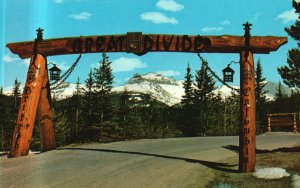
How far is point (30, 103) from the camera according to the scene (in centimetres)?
1231

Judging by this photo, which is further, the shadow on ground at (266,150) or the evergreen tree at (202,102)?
the evergreen tree at (202,102)

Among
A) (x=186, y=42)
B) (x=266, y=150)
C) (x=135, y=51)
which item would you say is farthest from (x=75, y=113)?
(x=186, y=42)

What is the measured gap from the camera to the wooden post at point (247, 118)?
1091 cm

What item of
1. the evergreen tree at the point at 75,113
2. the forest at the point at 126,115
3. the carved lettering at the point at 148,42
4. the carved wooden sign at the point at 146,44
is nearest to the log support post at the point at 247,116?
the carved wooden sign at the point at 146,44

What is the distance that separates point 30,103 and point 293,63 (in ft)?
72.7

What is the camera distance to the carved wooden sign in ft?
37.6

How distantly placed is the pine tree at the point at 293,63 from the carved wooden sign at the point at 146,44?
1560 cm

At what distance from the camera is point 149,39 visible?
1216 cm

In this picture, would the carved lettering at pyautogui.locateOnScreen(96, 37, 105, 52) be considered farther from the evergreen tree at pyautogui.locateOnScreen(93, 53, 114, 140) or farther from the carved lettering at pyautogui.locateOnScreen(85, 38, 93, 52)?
the evergreen tree at pyautogui.locateOnScreen(93, 53, 114, 140)

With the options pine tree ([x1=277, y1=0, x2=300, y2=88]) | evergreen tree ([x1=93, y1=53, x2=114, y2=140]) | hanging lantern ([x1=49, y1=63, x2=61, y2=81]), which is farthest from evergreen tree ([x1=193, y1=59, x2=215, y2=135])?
hanging lantern ([x1=49, y1=63, x2=61, y2=81])

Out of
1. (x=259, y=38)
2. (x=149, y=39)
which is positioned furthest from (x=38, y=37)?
(x=259, y=38)

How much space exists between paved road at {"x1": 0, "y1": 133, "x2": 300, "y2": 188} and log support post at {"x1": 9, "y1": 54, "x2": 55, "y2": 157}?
638 mm

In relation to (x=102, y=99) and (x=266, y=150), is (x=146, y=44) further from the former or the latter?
(x=102, y=99)

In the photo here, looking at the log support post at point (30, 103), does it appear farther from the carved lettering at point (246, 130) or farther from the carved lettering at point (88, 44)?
the carved lettering at point (246, 130)
